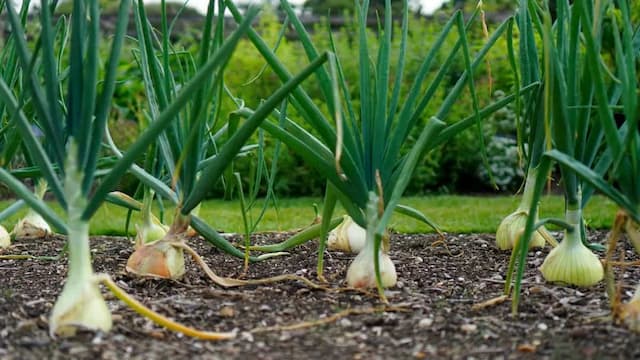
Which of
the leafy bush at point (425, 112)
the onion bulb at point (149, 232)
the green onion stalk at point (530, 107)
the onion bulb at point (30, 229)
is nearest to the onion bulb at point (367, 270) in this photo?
the green onion stalk at point (530, 107)

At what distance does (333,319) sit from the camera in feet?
5.34

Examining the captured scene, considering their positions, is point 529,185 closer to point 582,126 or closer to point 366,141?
point 582,126

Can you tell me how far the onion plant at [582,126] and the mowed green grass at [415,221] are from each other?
1.49 metres

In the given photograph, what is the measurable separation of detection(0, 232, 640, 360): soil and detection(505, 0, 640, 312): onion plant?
11 cm

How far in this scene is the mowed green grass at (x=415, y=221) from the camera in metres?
3.73

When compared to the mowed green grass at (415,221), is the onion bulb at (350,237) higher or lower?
higher

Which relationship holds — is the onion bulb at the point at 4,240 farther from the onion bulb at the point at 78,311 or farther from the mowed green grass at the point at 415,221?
the onion bulb at the point at 78,311

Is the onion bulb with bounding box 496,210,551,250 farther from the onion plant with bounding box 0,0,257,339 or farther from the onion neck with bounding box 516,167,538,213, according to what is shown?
the onion plant with bounding box 0,0,257,339

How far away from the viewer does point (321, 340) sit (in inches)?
60.3

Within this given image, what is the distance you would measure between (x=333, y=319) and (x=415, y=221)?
8.25 feet

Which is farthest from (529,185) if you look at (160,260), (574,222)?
(160,260)

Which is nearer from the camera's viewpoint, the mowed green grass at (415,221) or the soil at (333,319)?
the soil at (333,319)

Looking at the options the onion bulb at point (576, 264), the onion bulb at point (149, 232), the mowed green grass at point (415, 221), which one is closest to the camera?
the onion bulb at point (576, 264)

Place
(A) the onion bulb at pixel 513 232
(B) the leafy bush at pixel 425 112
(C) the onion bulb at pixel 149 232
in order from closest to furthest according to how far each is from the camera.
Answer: (C) the onion bulb at pixel 149 232 → (A) the onion bulb at pixel 513 232 → (B) the leafy bush at pixel 425 112
